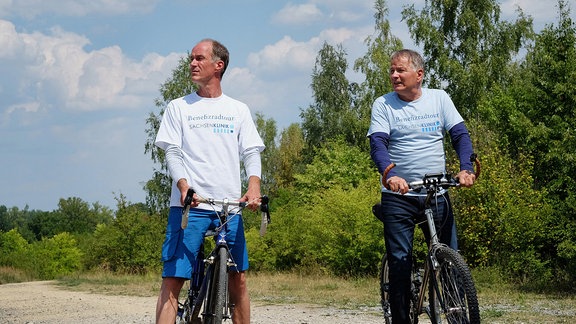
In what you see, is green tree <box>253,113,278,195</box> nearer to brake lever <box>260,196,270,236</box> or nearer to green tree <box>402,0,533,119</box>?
green tree <box>402,0,533,119</box>

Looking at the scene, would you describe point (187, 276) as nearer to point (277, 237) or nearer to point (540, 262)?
point (540, 262)

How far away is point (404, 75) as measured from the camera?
Answer: 253 inches

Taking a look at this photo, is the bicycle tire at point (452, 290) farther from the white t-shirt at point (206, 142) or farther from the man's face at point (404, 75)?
the white t-shirt at point (206, 142)

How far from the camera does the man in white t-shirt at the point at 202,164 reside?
600 centimetres

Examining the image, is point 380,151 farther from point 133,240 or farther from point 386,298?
point 133,240

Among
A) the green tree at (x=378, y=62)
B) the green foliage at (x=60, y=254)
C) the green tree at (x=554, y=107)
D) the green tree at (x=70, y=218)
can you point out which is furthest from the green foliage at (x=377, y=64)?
the green tree at (x=70, y=218)

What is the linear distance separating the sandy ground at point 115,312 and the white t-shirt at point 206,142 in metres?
5.41

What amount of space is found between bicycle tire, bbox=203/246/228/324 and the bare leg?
278 millimetres

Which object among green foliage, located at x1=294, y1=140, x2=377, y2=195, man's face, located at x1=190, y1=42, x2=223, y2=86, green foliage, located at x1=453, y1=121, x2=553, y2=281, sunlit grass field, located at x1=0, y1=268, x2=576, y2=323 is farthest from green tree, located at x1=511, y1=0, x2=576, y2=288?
man's face, located at x1=190, y1=42, x2=223, y2=86

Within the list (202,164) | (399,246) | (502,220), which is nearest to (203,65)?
(202,164)

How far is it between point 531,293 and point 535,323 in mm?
8902

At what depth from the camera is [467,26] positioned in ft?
150

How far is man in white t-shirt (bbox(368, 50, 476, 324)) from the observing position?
20.9 ft

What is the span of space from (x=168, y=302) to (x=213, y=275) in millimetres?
397
